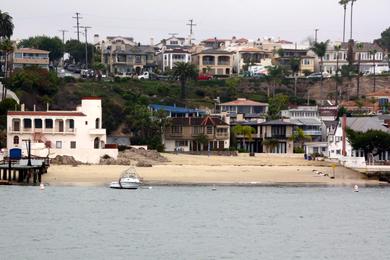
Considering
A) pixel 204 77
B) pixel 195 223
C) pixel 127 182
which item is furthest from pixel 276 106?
pixel 195 223

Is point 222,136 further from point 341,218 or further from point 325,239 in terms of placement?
point 325,239

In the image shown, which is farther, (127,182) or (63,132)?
(63,132)

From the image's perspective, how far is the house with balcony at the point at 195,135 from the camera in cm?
13500

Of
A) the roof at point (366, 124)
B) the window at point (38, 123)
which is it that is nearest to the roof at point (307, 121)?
the roof at point (366, 124)

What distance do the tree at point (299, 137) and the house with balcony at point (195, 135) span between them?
774cm

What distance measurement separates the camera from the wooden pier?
3871 inches

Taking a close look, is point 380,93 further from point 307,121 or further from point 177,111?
point 177,111

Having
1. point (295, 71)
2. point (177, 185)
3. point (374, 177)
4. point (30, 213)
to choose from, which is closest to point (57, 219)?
point (30, 213)

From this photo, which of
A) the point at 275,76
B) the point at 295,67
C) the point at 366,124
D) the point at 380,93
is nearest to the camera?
the point at 366,124

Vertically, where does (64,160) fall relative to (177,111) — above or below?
below

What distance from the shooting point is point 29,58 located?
7288 inches

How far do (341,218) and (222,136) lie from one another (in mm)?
54182

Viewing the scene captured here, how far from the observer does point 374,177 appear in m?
111

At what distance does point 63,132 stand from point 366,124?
1317 inches
